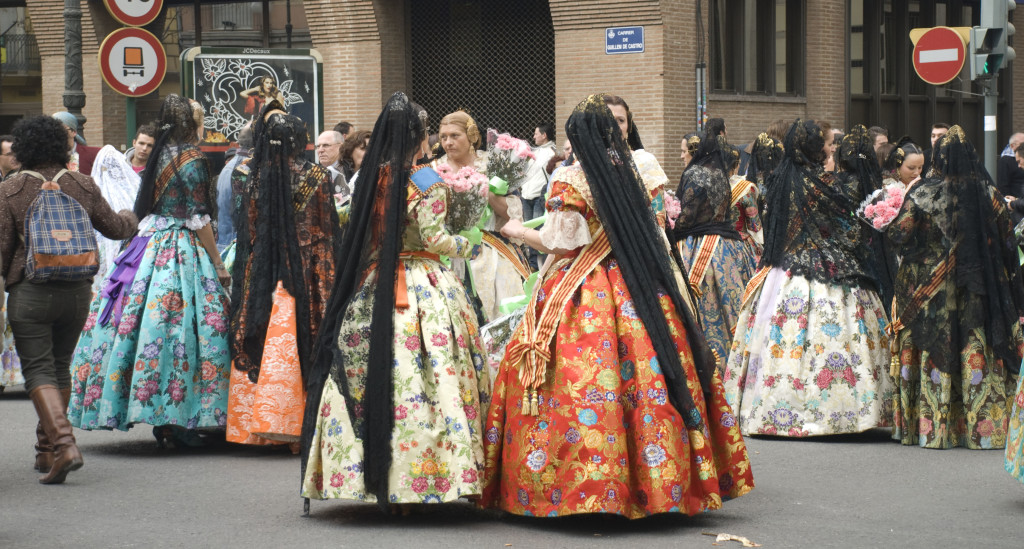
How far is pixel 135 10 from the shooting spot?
13.0 m

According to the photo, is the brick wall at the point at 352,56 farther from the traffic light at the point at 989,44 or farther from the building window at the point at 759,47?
the traffic light at the point at 989,44

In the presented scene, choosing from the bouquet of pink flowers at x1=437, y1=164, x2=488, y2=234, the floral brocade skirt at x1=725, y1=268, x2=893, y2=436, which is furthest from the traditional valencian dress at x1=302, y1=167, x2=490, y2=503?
the floral brocade skirt at x1=725, y1=268, x2=893, y2=436

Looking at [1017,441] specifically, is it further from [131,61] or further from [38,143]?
[131,61]

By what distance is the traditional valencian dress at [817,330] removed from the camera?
29.8 ft

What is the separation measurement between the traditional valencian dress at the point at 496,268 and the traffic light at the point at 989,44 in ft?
20.7

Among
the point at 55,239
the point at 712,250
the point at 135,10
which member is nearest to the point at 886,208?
the point at 712,250

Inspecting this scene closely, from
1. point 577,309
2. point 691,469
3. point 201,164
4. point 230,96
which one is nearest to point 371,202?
point 577,309

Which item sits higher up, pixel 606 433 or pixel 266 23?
pixel 266 23

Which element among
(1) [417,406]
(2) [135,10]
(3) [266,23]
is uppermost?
(3) [266,23]

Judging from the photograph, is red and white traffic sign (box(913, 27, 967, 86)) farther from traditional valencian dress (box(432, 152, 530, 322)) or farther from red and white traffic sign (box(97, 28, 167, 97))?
red and white traffic sign (box(97, 28, 167, 97))

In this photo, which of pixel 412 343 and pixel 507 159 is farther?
pixel 507 159

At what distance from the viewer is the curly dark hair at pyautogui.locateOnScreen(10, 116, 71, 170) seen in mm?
7828

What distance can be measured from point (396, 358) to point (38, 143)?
2796 millimetres

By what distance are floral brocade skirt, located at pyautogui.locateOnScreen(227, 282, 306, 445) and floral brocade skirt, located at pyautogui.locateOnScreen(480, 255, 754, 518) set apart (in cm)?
195
